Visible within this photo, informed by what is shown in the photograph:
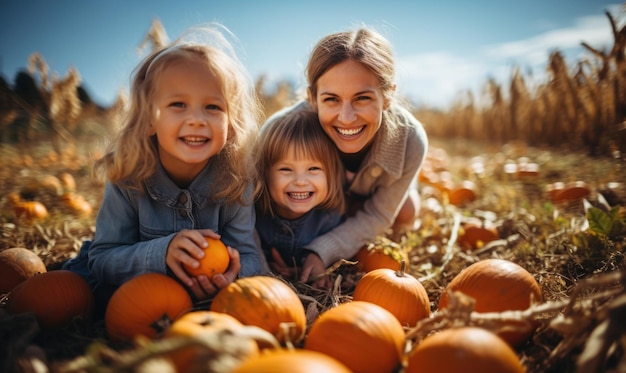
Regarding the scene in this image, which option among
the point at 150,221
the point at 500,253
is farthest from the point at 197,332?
the point at 500,253

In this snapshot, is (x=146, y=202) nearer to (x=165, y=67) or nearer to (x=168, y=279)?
(x=168, y=279)

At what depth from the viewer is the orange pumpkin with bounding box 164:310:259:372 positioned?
3.73 feet

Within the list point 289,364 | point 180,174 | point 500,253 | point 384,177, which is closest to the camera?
point 289,364

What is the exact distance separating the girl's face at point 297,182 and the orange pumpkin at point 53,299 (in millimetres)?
1420

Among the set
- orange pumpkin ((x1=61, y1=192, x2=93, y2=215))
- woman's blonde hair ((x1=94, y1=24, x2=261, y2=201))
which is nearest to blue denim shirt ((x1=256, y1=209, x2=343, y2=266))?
woman's blonde hair ((x1=94, y1=24, x2=261, y2=201))

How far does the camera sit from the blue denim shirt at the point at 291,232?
3.10 meters

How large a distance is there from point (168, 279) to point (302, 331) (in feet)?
2.49

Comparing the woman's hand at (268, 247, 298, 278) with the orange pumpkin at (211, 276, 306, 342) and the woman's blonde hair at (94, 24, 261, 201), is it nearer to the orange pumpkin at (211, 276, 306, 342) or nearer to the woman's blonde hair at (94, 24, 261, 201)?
the woman's blonde hair at (94, 24, 261, 201)

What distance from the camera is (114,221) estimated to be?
2.38m

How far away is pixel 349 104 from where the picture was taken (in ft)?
9.50

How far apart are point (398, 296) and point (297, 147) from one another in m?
1.35

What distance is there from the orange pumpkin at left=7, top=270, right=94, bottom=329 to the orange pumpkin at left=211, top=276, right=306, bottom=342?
2.84 feet

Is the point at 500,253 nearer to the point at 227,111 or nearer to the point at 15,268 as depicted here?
the point at 227,111

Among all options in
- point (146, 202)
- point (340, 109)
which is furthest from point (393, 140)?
point (146, 202)
